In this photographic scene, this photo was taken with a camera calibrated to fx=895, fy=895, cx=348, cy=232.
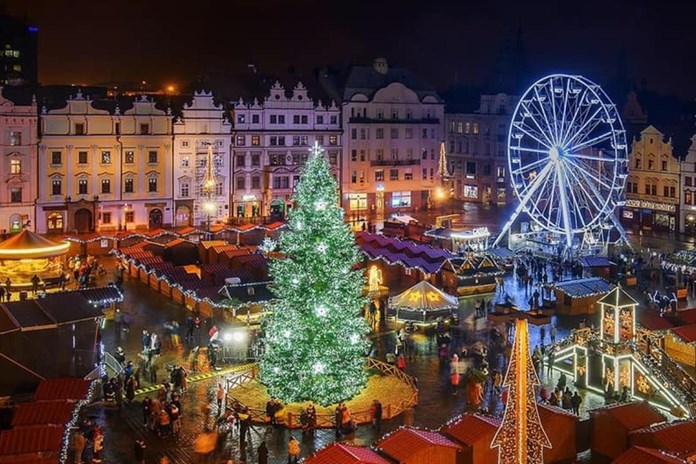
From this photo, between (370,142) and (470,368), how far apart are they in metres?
57.6

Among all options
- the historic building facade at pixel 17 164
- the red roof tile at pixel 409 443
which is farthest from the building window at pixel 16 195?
the red roof tile at pixel 409 443

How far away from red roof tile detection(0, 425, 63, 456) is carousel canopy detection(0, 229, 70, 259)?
29.0 meters

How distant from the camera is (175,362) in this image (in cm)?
3662

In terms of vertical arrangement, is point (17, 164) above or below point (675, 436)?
above

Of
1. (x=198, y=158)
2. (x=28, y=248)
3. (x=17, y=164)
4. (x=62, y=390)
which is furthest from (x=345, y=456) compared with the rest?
(x=198, y=158)

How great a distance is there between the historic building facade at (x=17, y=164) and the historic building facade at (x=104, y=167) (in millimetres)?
769

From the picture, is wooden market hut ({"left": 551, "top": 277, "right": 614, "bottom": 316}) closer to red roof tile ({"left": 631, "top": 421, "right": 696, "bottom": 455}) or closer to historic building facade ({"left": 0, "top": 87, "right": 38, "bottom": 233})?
red roof tile ({"left": 631, "top": 421, "right": 696, "bottom": 455})

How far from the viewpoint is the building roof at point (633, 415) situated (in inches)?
974

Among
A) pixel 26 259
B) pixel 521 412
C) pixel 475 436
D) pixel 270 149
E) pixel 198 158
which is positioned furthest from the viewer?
pixel 270 149

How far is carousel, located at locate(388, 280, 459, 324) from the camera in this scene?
42.7m

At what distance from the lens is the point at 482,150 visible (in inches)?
3989

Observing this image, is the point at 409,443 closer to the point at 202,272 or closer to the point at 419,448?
the point at 419,448

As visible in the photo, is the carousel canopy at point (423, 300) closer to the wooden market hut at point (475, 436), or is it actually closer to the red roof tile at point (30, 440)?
the wooden market hut at point (475, 436)

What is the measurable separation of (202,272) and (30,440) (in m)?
27.6
